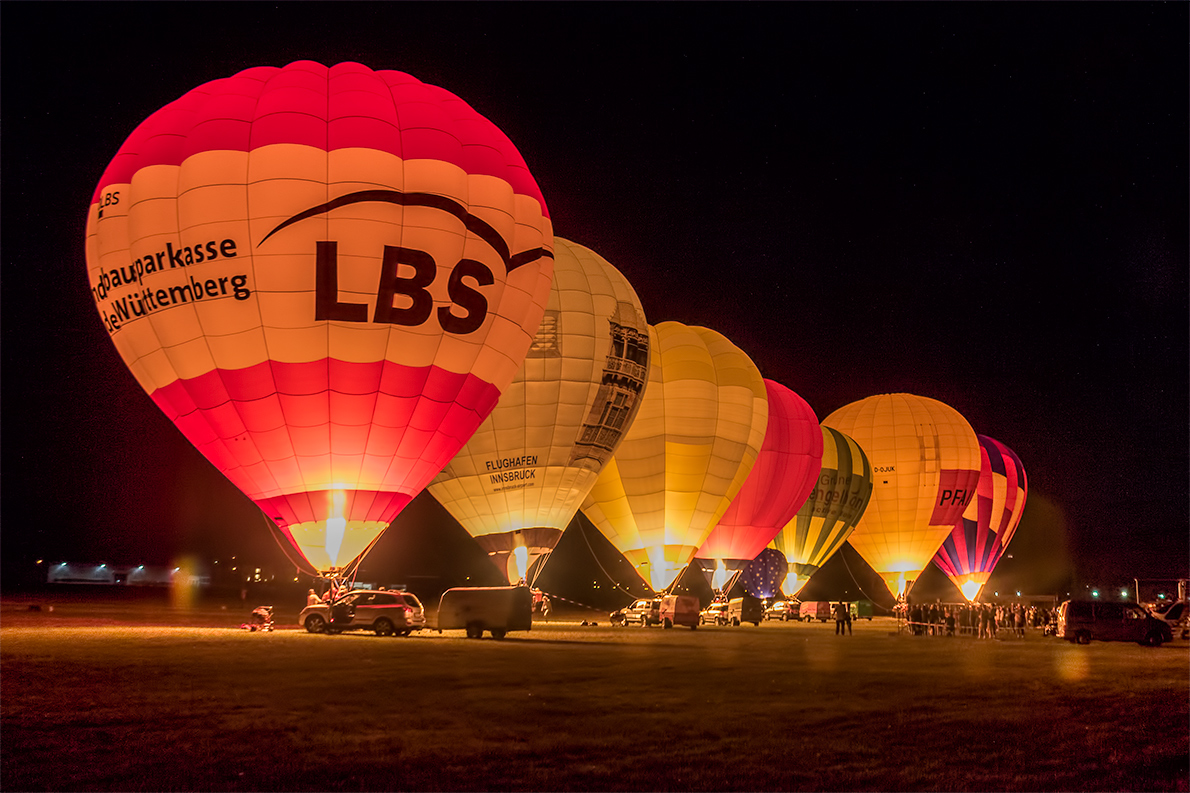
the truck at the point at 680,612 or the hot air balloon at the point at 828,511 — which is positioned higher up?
the hot air balloon at the point at 828,511

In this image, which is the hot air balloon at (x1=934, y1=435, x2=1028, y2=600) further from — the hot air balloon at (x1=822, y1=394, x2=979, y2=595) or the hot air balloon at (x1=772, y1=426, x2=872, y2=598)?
the hot air balloon at (x1=772, y1=426, x2=872, y2=598)

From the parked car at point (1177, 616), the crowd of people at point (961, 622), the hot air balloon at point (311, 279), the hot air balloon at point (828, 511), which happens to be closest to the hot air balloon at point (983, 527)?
the hot air balloon at point (828, 511)

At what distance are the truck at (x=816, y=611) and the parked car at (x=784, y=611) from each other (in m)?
0.41

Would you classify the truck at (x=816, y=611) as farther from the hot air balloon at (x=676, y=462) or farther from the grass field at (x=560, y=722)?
the grass field at (x=560, y=722)

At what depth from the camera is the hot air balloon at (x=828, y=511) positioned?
1604 inches

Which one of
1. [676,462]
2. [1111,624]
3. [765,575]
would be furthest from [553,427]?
[765,575]

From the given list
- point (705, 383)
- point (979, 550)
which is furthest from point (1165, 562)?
point (705, 383)

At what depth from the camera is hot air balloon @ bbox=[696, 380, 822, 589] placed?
35531 mm

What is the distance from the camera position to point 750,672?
13.8m

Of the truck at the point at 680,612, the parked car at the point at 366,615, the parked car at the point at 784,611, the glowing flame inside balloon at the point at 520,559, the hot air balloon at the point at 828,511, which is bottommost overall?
the parked car at the point at 784,611

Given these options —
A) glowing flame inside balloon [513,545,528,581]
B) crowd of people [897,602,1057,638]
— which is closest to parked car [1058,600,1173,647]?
crowd of people [897,602,1057,638]

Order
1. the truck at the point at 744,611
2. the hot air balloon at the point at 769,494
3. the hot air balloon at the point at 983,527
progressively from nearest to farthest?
the truck at the point at 744,611, the hot air balloon at the point at 769,494, the hot air balloon at the point at 983,527

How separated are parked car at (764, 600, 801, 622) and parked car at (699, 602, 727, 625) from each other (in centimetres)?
885

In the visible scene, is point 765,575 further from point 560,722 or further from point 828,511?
point 560,722
